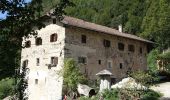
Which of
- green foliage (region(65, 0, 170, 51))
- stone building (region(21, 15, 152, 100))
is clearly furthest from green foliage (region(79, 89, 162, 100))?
green foliage (region(65, 0, 170, 51))

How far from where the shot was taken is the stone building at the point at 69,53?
36.7 metres

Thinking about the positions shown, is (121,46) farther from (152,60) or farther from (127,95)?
(127,95)

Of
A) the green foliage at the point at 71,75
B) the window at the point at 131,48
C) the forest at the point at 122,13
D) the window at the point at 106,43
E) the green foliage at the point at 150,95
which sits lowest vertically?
the green foliage at the point at 150,95

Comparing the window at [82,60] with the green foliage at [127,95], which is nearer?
the green foliage at [127,95]

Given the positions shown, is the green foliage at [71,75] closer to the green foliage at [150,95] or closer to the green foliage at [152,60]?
the green foliage at [150,95]

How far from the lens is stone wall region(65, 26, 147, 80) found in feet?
121

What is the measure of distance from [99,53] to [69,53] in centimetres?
461

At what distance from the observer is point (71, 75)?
33406mm

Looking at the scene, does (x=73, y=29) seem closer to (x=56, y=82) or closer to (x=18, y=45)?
(x=56, y=82)

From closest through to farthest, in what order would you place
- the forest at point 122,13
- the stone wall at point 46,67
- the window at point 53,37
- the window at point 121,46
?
the stone wall at point 46,67 → the window at point 53,37 → the window at point 121,46 → the forest at point 122,13

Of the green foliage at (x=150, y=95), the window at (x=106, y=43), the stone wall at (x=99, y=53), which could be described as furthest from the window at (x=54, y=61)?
the green foliage at (x=150, y=95)

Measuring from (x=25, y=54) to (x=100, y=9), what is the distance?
135ft

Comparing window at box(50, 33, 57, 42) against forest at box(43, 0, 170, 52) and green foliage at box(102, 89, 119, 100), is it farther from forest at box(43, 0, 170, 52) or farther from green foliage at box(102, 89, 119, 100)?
green foliage at box(102, 89, 119, 100)

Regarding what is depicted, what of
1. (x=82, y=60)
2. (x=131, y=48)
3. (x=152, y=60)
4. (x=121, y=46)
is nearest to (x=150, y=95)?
(x=82, y=60)
